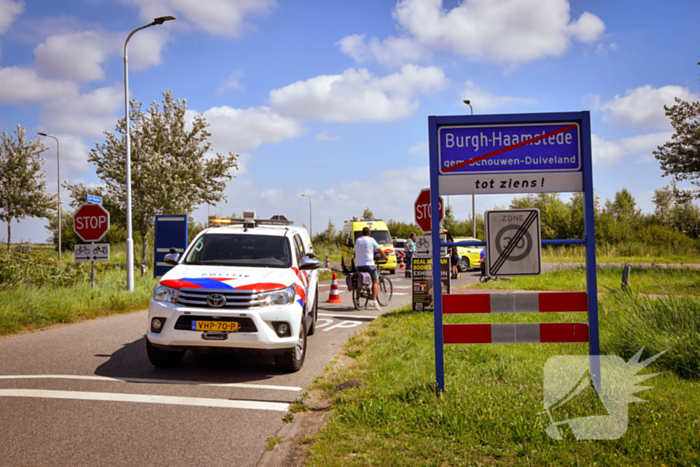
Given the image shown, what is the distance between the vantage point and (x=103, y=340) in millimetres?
8547

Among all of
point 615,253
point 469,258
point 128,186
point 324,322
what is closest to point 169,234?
point 128,186

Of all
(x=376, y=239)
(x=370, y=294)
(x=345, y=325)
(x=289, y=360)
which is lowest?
(x=345, y=325)

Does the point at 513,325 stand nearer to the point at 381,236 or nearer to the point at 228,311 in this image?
the point at 228,311

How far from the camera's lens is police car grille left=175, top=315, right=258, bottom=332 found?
594 centimetres

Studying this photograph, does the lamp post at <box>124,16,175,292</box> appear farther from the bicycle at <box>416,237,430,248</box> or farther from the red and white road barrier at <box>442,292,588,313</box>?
the red and white road barrier at <box>442,292,588,313</box>

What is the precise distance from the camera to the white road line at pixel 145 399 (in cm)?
506

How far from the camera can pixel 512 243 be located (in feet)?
16.1

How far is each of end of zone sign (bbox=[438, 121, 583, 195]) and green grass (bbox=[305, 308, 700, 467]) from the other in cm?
195

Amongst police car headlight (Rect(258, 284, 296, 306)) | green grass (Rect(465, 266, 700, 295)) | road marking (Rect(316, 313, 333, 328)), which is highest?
police car headlight (Rect(258, 284, 296, 306))

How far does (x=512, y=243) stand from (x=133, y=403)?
13.5ft

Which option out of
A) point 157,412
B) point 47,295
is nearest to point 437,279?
point 157,412

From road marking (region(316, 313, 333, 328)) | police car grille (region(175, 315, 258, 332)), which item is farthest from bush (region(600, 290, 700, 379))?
road marking (region(316, 313, 333, 328))

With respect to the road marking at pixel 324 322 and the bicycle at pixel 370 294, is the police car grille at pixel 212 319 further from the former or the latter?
the bicycle at pixel 370 294

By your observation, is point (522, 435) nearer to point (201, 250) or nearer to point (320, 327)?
point (201, 250)
